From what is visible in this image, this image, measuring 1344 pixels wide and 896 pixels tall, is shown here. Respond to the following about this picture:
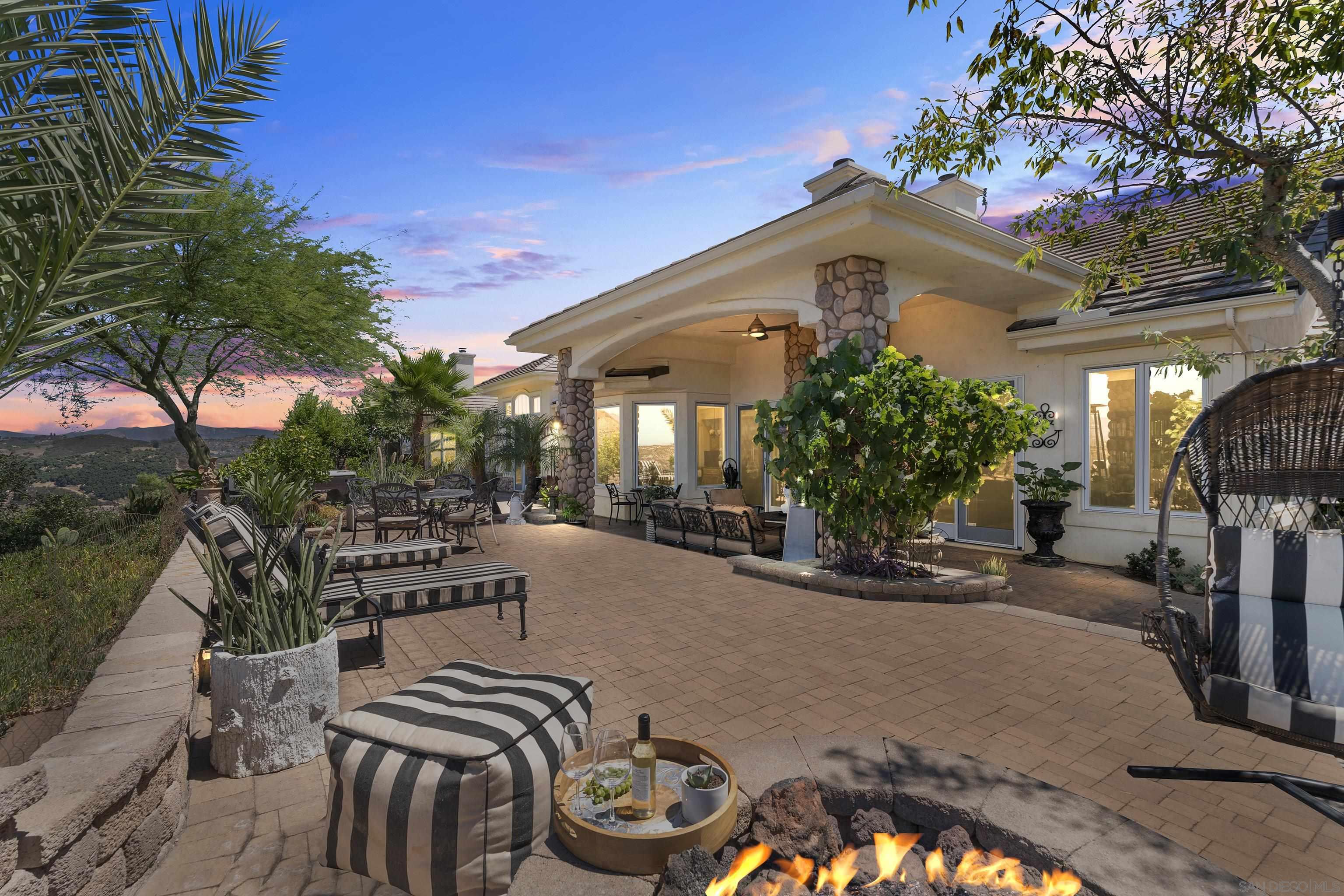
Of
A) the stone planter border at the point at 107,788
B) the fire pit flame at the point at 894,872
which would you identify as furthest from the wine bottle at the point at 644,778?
the stone planter border at the point at 107,788

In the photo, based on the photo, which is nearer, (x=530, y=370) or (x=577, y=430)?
(x=577, y=430)

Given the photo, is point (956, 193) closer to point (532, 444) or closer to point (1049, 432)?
point (1049, 432)

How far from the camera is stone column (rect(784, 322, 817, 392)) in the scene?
10.9 meters

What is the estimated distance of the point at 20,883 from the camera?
1.63 meters

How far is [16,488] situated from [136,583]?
345 inches

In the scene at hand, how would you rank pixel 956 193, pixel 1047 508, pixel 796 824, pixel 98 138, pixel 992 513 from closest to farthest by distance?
pixel 98 138
pixel 796 824
pixel 1047 508
pixel 956 193
pixel 992 513

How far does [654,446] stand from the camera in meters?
14.1

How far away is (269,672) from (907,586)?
16.8ft

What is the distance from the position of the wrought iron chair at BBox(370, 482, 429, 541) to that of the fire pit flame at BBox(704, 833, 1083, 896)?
7537 mm

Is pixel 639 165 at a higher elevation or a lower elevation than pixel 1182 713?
higher

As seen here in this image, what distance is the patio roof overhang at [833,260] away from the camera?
6078 millimetres

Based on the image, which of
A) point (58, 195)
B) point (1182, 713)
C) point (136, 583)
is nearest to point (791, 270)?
point (1182, 713)

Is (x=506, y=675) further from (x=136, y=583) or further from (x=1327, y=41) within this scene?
(x=1327, y=41)

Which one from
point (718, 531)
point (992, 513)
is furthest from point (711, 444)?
point (992, 513)
